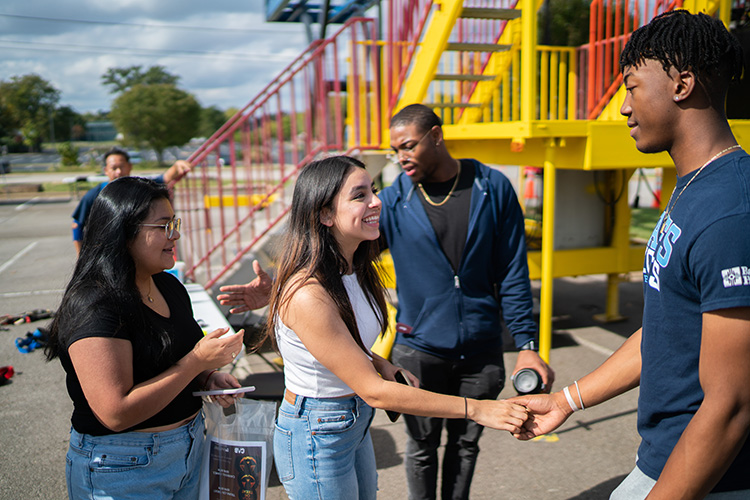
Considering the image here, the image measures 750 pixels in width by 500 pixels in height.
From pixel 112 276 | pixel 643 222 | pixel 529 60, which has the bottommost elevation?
pixel 643 222

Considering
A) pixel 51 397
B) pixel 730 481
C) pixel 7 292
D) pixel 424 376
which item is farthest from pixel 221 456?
pixel 7 292

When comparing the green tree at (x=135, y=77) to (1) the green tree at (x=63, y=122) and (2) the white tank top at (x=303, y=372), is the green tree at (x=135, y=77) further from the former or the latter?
(2) the white tank top at (x=303, y=372)

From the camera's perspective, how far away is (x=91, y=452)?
5.70 ft

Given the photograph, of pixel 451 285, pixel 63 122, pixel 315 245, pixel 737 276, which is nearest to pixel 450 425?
pixel 451 285

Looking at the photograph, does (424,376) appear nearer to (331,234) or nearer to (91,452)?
(331,234)

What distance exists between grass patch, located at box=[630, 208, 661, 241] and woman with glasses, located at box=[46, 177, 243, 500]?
10318 mm

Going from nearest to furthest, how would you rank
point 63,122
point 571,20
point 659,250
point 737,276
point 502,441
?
1. point 737,276
2. point 659,250
3. point 502,441
4. point 571,20
5. point 63,122

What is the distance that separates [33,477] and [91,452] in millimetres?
2293

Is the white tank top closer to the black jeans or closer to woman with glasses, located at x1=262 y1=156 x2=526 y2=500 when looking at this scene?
woman with glasses, located at x1=262 y1=156 x2=526 y2=500

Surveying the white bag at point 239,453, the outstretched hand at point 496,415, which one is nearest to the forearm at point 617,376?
the outstretched hand at point 496,415

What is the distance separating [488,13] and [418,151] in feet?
10.8

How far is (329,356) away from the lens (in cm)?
175

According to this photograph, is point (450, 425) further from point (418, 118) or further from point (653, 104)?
point (653, 104)

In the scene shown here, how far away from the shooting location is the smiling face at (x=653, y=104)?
1.38 meters
